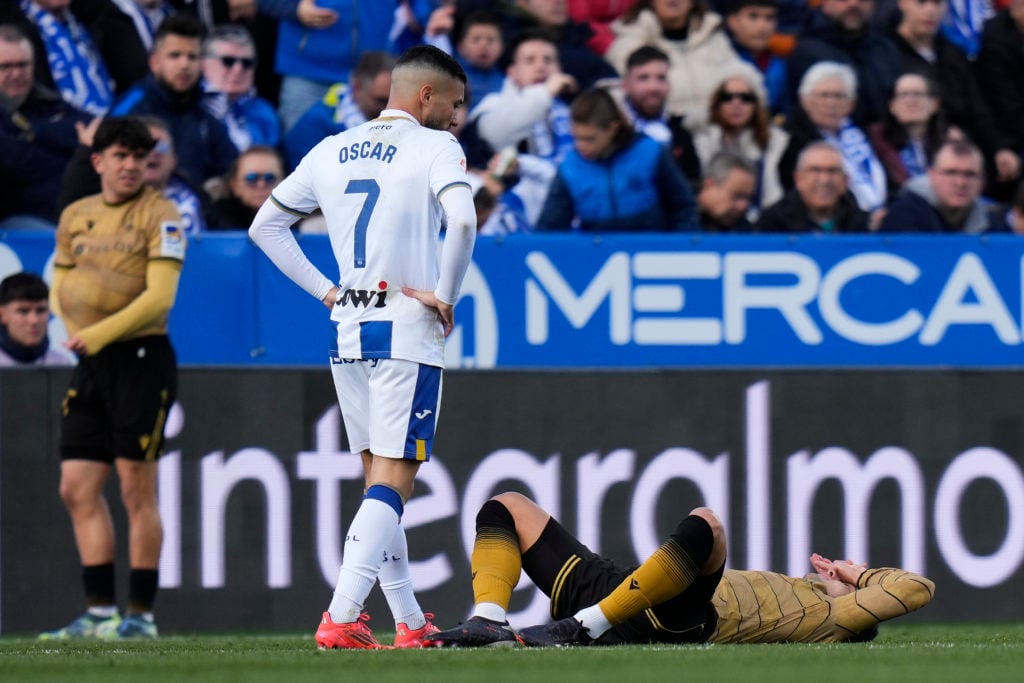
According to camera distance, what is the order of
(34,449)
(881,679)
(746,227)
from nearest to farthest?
(881,679) < (34,449) < (746,227)

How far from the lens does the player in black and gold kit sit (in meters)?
8.44

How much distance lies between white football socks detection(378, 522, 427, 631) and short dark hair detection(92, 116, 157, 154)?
9.19 ft

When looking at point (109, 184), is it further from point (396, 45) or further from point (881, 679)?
point (881, 679)

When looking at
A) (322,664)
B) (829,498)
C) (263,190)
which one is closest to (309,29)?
(263,190)

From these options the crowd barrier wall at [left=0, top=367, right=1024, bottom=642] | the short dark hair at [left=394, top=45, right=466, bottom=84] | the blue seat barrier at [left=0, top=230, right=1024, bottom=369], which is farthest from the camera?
the blue seat barrier at [left=0, top=230, right=1024, bottom=369]

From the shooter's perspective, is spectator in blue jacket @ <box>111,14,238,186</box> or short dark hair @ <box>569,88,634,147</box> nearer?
short dark hair @ <box>569,88,634,147</box>

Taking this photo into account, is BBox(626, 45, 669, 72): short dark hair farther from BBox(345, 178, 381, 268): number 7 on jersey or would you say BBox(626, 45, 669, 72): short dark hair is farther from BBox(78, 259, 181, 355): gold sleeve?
BBox(345, 178, 381, 268): number 7 on jersey

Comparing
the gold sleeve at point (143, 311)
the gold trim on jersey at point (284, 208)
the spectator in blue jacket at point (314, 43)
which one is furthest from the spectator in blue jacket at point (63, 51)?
the gold trim on jersey at point (284, 208)

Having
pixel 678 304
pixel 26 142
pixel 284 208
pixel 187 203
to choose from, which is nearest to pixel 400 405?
pixel 284 208

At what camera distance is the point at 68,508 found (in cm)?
894

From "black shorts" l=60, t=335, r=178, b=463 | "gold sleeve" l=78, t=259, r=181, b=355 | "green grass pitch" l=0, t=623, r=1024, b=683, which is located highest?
"gold sleeve" l=78, t=259, r=181, b=355

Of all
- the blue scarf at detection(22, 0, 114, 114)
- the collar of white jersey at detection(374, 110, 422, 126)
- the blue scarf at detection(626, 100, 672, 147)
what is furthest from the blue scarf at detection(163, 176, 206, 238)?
the collar of white jersey at detection(374, 110, 422, 126)

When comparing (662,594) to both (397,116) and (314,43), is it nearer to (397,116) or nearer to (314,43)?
(397,116)

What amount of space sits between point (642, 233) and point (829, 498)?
180cm
